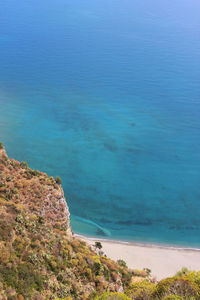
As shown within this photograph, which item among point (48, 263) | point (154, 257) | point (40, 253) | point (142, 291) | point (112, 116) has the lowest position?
point (142, 291)

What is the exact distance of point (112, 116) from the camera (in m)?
56.5

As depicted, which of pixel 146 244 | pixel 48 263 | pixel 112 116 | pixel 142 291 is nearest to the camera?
pixel 142 291

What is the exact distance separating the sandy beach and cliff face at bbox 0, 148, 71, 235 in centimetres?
872

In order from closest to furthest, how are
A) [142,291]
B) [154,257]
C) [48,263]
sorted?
[142,291] → [48,263] → [154,257]

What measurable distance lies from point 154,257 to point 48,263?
16.5 metres

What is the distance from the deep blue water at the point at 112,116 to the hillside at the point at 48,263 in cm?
1135

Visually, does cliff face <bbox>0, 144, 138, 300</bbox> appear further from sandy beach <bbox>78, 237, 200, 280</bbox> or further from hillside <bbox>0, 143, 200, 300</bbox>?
sandy beach <bbox>78, 237, 200, 280</bbox>

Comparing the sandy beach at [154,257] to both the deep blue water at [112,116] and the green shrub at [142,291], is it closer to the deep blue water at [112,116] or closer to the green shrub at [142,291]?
the deep blue water at [112,116]

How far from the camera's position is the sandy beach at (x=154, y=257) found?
2988 centimetres

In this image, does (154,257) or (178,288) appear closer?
(178,288)

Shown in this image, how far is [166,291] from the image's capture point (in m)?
17.1

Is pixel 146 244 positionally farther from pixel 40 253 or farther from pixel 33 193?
pixel 40 253

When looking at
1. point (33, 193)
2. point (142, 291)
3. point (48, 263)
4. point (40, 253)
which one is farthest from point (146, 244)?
point (40, 253)

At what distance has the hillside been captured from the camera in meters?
16.8
